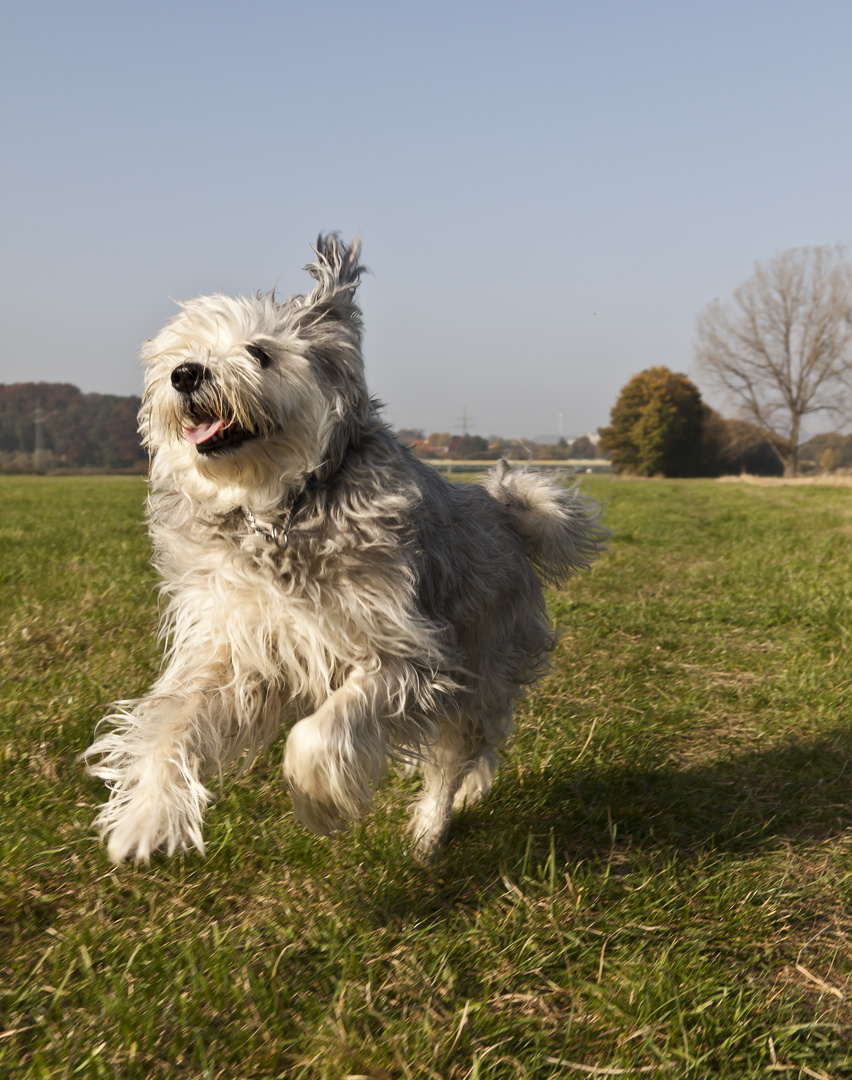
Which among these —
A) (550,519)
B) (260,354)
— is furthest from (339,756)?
(550,519)

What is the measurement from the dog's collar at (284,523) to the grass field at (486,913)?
3.78ft

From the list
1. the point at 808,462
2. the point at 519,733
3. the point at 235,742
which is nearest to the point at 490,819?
the point at 519,733

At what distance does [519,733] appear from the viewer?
14.9ft

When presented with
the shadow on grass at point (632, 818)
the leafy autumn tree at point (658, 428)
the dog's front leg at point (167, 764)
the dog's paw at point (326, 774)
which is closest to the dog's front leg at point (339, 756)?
the dog's paw at point (326, 774)

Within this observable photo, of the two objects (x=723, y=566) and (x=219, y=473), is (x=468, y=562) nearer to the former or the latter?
(x=219, y=473)

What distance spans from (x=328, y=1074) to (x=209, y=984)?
0.45 meters

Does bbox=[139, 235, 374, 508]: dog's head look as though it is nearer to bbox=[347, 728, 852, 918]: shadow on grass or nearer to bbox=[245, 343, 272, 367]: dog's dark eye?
bbox=[245, 343, 272, 367]: dog's dark eye

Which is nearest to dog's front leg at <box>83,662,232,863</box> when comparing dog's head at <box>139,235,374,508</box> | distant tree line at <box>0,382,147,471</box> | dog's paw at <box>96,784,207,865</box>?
dog's paw at <box>96,784,207,865</box>

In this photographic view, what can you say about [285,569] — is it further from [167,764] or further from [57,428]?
[57,428]

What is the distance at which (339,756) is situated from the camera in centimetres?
265

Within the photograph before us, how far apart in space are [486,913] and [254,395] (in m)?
1.77

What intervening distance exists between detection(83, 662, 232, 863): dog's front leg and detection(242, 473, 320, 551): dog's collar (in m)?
0.48

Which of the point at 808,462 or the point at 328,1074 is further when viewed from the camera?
the point at 808,462

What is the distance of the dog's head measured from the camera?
9.20 ft
